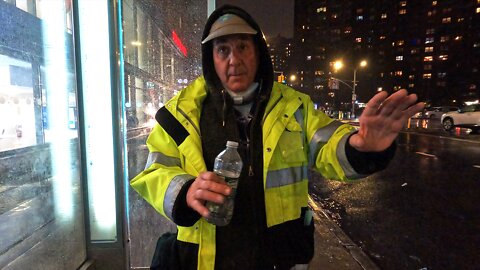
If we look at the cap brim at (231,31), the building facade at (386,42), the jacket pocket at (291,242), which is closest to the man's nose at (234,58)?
the cap brim at (231,31)

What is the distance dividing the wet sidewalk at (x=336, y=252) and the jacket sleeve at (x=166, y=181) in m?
2.75

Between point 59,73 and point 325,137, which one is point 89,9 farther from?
point 325,137

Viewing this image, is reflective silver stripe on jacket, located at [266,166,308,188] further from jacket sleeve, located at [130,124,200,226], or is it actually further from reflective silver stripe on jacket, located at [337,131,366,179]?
jacket sleeve, located at [130,124,200,226]

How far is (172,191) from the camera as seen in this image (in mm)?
1423

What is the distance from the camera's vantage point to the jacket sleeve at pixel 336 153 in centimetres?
146

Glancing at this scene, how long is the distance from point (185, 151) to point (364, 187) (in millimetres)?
7286

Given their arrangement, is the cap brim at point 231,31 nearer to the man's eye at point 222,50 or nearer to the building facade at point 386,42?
the man's eye at point 222,50

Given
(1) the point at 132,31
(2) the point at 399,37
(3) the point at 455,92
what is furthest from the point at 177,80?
(2) the point at 399,37

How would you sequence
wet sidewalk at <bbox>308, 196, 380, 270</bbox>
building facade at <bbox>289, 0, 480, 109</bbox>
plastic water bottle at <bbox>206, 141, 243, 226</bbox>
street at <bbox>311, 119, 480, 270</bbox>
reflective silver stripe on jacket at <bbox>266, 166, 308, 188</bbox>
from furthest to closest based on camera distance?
building facade at <bbox>289, 0, 480, 109</bbox>
street at <bbox>311, 119, 480, 270</bbox>
wet sidewalk at <bbox>308, 196, 380, 270</bbox>
reflective silver stripe on jacket at <bbox>266, 166, 308, 188</bbox>
plastic water bottle at <bbox>206, 141, 243, 226</bbox>

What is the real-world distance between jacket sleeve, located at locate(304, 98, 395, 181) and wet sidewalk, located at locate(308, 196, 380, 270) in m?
2.47

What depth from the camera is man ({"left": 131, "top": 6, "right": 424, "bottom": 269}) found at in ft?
4.90

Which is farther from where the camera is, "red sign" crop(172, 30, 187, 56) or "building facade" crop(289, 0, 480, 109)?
"building facade" crop(289, 0, 480, 109)

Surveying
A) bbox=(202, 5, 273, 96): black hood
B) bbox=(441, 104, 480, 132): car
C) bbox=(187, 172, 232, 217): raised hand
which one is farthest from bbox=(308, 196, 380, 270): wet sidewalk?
bbox=(441, 104, 480, 132): car

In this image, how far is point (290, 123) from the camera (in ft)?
5.47
